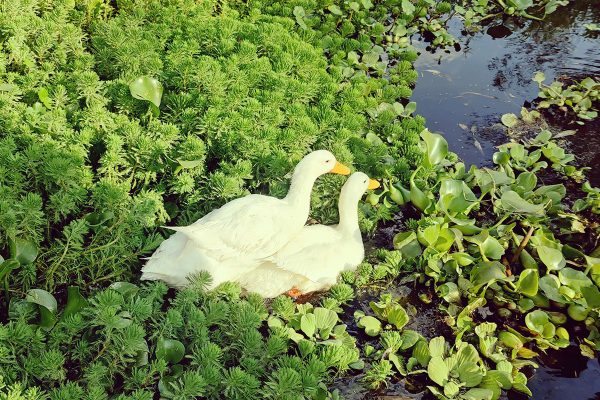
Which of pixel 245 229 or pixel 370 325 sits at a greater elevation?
pixel 245 229

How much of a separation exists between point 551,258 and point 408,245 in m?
0.91

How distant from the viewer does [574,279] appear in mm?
3785

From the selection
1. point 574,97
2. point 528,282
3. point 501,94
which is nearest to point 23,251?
point 528,282

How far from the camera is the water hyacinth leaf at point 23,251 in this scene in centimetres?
305

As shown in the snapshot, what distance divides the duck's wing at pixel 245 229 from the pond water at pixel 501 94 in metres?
0.69

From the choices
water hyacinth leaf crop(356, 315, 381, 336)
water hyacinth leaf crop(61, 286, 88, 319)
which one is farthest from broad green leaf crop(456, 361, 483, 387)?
water hyacinth leaf crop(61, 286, 88, 319)

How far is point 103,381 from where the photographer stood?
2.80 meters

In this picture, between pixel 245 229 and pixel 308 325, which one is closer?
pixel 308 325

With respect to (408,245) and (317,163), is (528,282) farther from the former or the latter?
(317,163)

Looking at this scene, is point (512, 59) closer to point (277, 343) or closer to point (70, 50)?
point (70, 50)

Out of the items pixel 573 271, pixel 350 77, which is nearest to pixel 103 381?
pixel 573 271

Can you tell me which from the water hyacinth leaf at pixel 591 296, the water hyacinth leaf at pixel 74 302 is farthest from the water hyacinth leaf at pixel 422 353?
the water hyacinth leaf at pixel 74 302

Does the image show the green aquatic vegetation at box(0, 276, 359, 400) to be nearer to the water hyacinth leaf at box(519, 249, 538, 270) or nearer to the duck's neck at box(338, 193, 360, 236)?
the duck's neck at box(338, 193, 360, 236)

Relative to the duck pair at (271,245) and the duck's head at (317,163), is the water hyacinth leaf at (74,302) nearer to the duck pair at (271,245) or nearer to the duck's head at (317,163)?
the duck pair at (271,245)
